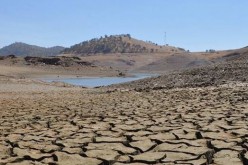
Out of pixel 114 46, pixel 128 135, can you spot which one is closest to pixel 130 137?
pixel 128 135

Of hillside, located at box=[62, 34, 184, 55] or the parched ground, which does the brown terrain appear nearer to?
the parched ground

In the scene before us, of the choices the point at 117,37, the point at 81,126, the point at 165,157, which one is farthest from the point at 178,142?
the point at 117,37

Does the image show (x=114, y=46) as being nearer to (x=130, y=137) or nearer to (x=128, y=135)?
(x=128, y=135)

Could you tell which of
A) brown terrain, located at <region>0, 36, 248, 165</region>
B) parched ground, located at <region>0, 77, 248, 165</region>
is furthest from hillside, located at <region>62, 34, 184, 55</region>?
parched ground, located at <region>0, 77, 248, 165</region>

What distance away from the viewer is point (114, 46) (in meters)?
116

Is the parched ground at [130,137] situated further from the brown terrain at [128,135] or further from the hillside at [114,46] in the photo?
the hillside at [114,46]

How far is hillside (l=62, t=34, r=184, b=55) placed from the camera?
370 ft

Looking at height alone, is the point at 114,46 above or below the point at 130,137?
above

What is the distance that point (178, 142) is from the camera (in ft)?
13.5

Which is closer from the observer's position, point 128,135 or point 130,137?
point 130,137

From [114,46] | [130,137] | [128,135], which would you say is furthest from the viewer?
[114,46]

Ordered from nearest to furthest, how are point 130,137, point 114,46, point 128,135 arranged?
point 130,137 < point 128,135 < point 114,46

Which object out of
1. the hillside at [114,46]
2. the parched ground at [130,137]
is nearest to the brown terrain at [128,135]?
the parched ground at [130,137]

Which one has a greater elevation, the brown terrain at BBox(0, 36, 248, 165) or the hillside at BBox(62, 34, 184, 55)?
the hillside at BBox(62, 34, 184, 55)
